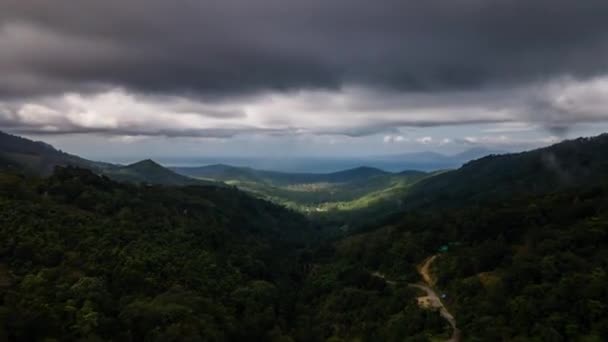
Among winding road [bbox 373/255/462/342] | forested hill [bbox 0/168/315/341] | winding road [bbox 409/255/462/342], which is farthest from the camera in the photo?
winding road [bbox 373/255/462/342]

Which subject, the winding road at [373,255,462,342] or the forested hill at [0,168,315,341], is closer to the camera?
the forested hill at [0,168,315,341]

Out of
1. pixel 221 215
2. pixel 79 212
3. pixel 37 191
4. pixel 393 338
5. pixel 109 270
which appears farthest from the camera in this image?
pixel 221 215

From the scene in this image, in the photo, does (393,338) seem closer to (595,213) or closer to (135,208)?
(595,213)

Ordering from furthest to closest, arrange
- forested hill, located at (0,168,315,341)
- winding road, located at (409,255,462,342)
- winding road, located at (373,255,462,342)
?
winding road, located at (373,255,462,342) → winding road, located at (409,255,462,342) → forested hill, located at (0,168,315,341)

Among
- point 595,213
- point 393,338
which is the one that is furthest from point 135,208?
point 595,213

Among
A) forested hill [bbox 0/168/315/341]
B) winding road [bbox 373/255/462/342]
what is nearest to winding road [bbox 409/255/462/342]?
winding road [bbox 373/255/462/342]

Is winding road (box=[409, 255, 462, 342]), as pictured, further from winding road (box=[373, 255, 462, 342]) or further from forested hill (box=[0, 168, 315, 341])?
forested hill (box=[0, 168, 315, 341])

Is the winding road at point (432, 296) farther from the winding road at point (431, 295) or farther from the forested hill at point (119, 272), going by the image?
the forested hill at point (119, 272)

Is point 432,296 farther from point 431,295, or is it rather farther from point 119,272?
point 119,272

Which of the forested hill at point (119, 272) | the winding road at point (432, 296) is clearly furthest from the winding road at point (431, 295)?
the forested hill at point (119, 272)
